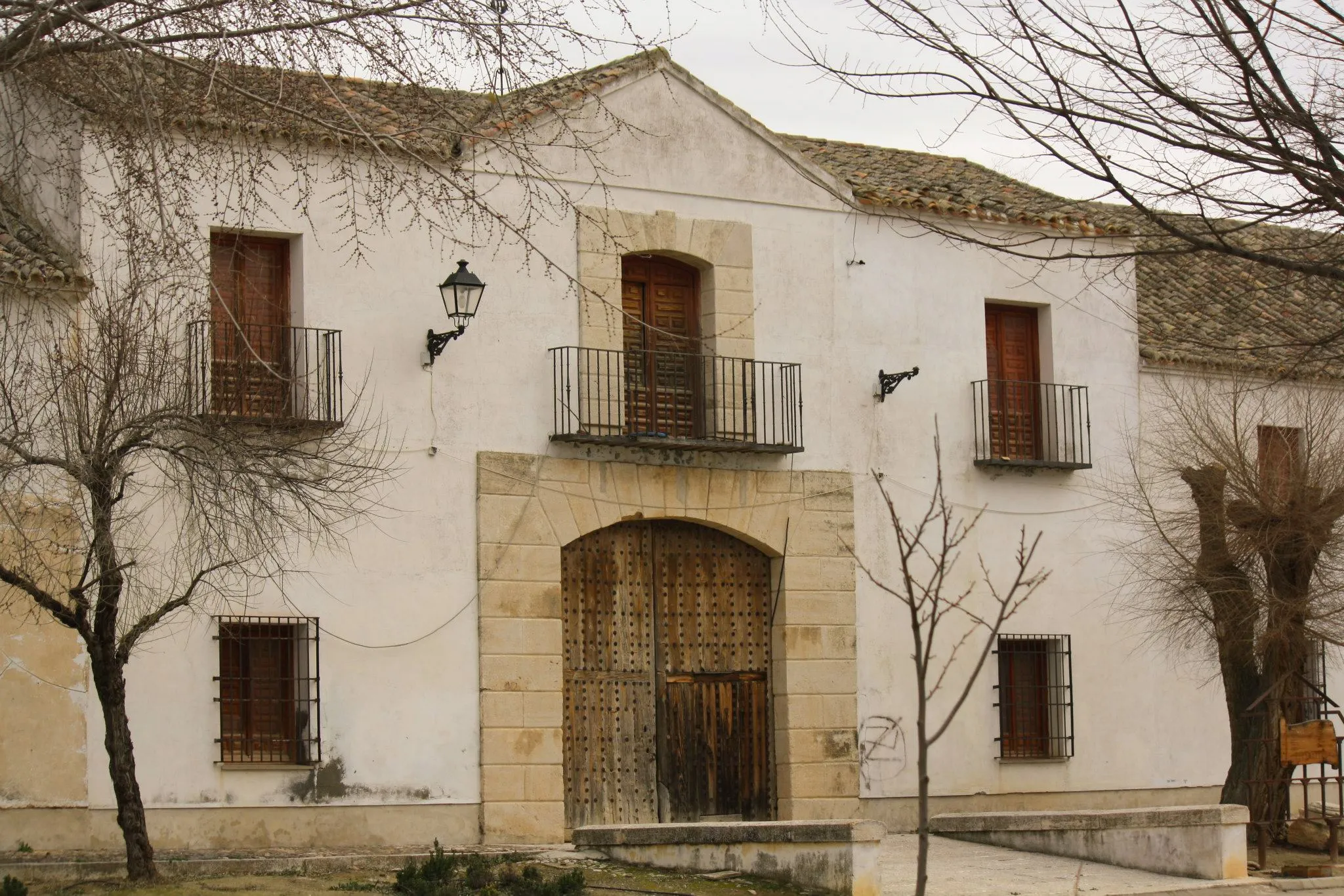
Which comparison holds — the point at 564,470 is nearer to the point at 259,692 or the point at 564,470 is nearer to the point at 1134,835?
the point at 259,692

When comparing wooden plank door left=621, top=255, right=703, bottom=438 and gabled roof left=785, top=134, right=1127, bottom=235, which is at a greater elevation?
gabled roof left=785, top=134, right=1127, bottom=235

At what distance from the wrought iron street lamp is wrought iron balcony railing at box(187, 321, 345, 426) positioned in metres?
0.80

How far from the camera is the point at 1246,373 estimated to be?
706 inches

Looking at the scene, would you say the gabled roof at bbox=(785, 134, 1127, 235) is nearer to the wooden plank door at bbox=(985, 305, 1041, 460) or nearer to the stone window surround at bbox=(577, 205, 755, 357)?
the wooden plank door at bbox=(985, 305, 1041, 460)

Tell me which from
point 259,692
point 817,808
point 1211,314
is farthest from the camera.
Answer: point 1211,314

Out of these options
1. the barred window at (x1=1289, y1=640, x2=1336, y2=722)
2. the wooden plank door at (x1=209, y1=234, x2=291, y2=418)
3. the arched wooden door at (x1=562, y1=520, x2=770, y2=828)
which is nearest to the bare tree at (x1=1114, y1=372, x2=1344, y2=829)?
the barred window at (x1=1289, y1=640, x2=1336, y2=722)

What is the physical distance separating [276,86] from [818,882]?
618 cm

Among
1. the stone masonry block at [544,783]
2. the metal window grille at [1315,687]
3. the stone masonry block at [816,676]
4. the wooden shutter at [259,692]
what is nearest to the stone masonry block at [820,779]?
the stone masonry block at [816,676]

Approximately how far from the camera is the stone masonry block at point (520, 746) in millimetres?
14898

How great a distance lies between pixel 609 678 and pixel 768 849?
12.8 ft

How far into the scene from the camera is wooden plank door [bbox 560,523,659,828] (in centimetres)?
1570

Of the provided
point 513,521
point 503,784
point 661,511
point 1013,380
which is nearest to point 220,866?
point 503,784

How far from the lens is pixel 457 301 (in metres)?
14.6

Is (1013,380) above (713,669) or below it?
above
